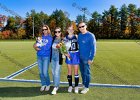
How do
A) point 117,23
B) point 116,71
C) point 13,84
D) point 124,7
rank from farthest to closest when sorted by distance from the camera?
point 124,7 → point 117,23 → point 116,71 → point 13,84

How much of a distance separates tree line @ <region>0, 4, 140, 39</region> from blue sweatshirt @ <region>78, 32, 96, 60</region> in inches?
2279

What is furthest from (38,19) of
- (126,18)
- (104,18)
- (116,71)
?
(116,71)

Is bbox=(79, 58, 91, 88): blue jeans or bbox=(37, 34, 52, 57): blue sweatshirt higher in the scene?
bbox=(37, 34, 52, 57): blue sweatshirt

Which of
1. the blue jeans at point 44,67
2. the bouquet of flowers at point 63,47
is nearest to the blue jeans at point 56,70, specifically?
the blue jeans at point 44,67

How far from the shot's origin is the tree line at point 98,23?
6825 centimetres

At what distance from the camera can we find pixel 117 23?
7262 cm

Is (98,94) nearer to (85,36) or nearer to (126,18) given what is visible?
(85,36)

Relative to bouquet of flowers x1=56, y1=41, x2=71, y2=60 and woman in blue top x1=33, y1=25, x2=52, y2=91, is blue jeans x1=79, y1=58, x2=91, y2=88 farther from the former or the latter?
woman in blue top x1=33, y1=25, x2=52, y2=91

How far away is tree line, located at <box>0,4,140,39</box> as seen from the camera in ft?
224

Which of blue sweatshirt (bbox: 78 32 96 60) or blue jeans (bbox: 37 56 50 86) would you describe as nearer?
blue sweatshirt (bbox: 78 32 96 60)

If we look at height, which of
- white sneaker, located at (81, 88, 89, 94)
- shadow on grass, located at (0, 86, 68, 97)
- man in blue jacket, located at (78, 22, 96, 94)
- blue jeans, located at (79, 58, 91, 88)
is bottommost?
shadow on grass, located at (0, 86, 68, 97)

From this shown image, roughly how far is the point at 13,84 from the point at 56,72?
147 cm

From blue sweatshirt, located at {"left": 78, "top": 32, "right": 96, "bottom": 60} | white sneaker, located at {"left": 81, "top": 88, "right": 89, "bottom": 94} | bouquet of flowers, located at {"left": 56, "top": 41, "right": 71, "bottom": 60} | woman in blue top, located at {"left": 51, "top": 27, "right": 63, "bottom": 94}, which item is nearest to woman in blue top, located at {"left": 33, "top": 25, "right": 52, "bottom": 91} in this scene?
woman in blue top, located at {"left": 51, "top": 27, "right": 63, "bottom": 94}

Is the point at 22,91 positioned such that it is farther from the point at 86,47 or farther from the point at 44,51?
the point at 86,47
